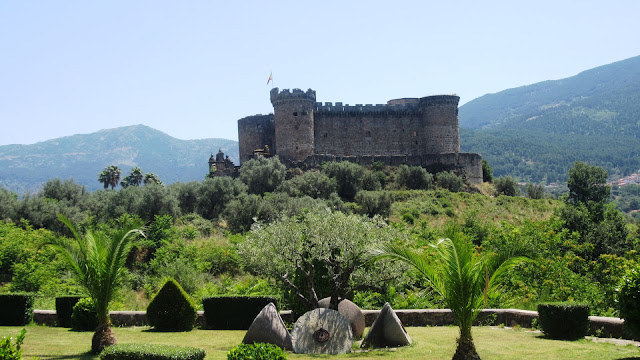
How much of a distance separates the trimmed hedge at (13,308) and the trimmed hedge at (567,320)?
1263 cm

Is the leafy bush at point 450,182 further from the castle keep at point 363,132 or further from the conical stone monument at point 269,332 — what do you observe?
the conical stone monument at point 269,332

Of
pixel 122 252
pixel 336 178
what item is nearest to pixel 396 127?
pixel 336 178

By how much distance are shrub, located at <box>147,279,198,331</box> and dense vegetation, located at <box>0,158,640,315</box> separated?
70.1 inches

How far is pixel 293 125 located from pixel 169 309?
3865 centimetres

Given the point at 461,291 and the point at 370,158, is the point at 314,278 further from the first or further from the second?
the point at 370,158

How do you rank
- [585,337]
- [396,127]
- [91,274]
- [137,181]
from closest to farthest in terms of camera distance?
[91,274] < [585,337] < [396,127] < [137,181]

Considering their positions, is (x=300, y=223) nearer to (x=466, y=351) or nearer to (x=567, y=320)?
(x=567, y=320)

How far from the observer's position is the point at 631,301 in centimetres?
1154

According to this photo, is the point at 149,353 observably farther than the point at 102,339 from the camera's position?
No

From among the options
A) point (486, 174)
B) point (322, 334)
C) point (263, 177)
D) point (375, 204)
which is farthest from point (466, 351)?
point (486, 174)

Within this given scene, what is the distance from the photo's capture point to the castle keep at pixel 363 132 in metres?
55.0

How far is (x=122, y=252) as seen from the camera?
45.5 ft

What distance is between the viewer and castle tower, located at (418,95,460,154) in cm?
5778

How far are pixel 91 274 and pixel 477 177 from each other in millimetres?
45599
